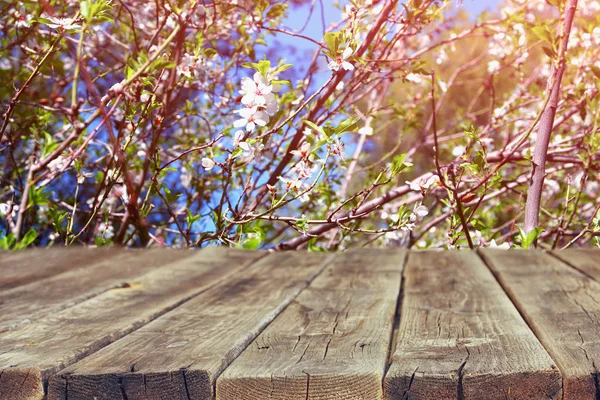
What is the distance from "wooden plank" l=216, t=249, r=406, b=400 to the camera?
953mm

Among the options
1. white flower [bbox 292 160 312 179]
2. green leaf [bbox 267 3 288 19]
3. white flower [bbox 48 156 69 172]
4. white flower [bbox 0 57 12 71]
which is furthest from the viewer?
white flower [bbox 0 57 12 71]

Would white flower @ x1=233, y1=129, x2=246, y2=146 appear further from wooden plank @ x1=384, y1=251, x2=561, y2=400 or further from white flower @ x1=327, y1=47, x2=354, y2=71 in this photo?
wooden plank @ x1=384, y1=251, x2=561, y2=400

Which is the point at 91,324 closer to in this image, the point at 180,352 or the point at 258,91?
the point at 180,352

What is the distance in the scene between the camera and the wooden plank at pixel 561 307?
97 cm

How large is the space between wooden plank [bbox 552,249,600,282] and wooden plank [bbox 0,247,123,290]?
1494 mm

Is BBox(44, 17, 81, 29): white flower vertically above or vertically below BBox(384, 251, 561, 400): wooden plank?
above

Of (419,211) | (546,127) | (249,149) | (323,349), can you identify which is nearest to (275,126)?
(249,149)

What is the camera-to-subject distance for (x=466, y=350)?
1077 millimetres

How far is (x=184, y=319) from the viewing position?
1370mm

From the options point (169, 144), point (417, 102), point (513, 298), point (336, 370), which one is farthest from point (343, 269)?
point (169, 144)

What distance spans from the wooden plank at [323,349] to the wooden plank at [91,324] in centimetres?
28

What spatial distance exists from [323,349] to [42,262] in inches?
54.9

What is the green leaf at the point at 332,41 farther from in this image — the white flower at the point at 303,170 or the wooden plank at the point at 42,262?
the wooden plank at the point at 42,262

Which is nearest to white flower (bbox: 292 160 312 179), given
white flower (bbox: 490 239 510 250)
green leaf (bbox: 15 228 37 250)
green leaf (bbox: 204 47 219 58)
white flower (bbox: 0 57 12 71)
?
green leaf (bbox: 204 47 219 58)
